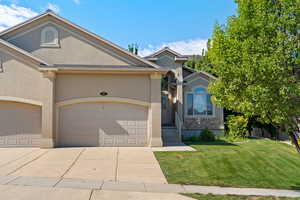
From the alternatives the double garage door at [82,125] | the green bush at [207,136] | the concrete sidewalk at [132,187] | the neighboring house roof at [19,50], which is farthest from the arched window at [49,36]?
the green bush at [207,136]

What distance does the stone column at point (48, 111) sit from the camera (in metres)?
11.2

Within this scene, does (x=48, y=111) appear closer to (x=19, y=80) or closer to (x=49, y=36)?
(x=19, y=80)

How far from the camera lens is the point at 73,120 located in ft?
39.1

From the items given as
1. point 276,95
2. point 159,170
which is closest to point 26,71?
point 159,170

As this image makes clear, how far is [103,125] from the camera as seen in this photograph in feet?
39.3

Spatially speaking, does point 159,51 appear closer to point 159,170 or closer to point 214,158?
point 214,158

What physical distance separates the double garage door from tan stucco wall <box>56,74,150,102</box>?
0.58 m

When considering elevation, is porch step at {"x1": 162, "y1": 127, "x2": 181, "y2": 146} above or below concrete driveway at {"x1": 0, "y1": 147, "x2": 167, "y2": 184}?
above

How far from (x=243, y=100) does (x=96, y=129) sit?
829cm

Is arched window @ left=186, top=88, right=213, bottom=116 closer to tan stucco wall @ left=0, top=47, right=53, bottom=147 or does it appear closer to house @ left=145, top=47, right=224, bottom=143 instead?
house @ left=145, top=47, right=224, bottom=143

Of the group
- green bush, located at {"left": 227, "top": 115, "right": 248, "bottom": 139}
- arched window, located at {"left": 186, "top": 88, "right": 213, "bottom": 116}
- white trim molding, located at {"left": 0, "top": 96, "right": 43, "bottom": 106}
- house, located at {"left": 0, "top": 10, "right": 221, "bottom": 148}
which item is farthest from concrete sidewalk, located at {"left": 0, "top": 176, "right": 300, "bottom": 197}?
arched window, located at {"left": 186, "top": 88, "right": 213, "bottom": 116}

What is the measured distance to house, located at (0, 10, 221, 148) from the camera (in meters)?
11.5

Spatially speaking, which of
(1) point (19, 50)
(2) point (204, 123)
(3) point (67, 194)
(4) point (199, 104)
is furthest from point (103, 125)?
(2) point (204, 123)

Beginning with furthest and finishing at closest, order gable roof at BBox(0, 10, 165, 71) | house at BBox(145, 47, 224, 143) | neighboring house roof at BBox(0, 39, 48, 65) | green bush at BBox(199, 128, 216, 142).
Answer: house at BBox(145, 47, 224, 143)
green bush at BBox(199, 128, 216, 142)
gable roof at BBox(0, 10, 165, 71)
neighboring house roof at BBox(0, 39, 48, 65)
